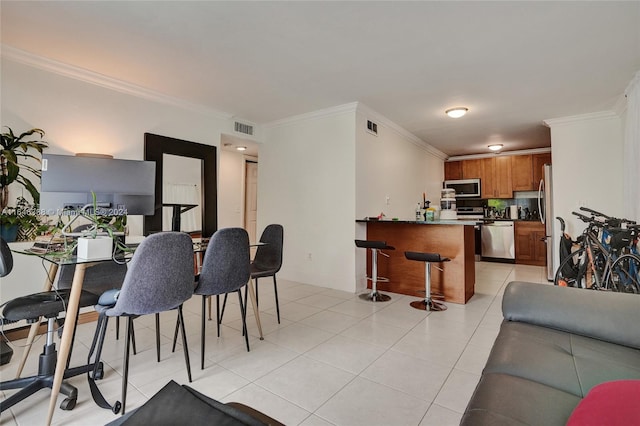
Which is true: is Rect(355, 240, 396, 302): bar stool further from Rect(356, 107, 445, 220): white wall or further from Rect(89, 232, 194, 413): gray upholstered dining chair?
Rect(89, 232, 194, 413): gray upholstered dining chair

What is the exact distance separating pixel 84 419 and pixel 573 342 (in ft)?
8.06

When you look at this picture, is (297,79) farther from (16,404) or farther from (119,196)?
(16,404)

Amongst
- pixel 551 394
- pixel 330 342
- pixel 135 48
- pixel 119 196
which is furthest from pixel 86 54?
pixel 551 394

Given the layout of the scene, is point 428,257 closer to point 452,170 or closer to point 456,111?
point 456,111

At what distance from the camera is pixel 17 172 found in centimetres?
252

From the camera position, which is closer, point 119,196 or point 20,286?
point 119,196

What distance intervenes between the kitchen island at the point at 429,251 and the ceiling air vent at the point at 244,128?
7.71 ft

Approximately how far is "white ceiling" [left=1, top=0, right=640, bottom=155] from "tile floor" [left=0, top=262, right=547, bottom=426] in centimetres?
255

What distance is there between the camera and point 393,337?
2.63 metres

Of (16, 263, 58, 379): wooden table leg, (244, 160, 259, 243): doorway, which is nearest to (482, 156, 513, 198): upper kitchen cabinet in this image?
(244, 160, 259, 243): doorway

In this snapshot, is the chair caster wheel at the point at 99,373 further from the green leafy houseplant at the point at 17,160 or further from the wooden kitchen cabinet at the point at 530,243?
the wooden kitchen cabinet at the point at 530,243

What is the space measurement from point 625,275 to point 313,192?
11.6 feet

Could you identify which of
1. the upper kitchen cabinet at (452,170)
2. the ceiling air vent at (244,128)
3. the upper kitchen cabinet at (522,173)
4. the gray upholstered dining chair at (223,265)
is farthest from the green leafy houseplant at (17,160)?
the upper kitchen cabinet at (522,173)

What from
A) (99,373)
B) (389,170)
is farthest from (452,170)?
(99,373)
